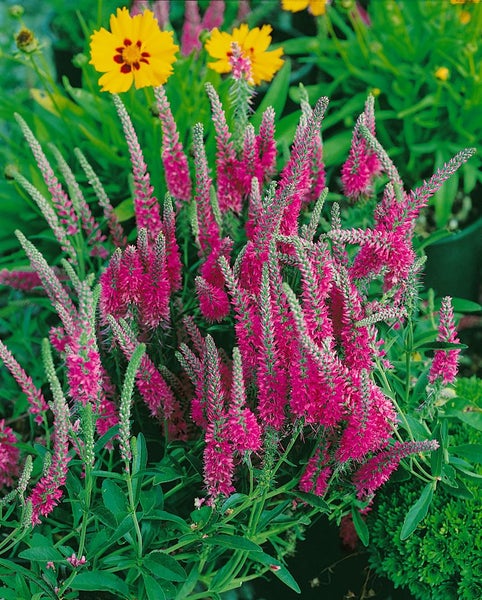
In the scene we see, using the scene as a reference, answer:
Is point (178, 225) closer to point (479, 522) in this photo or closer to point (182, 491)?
point (182, 491)

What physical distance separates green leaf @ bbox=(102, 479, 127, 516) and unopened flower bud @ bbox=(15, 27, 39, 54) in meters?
1.25

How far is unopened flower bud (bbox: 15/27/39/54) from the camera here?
84.4 inches

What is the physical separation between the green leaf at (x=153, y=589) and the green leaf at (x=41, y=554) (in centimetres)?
15

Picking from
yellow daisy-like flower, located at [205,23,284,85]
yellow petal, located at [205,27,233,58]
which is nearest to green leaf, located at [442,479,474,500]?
yellow daisy-like flower, located at [205,23,284,85]

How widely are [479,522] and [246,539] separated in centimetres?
55

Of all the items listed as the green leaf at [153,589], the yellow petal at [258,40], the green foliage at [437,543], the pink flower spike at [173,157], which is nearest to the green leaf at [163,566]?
the green leaf at [153,589]

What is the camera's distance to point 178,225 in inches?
77.7

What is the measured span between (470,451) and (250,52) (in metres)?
1.28

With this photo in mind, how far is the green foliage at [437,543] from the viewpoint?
5.47 feet

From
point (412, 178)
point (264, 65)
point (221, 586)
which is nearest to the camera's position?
point (221, 586)

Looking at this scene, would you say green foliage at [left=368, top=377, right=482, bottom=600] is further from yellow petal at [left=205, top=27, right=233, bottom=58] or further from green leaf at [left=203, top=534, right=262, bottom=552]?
yellow petal at [left=205, top=27, right=233, bottom=58]

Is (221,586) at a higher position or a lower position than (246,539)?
lower

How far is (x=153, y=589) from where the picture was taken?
1365 mm

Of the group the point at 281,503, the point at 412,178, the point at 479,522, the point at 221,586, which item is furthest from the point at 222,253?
the point at 412,178
